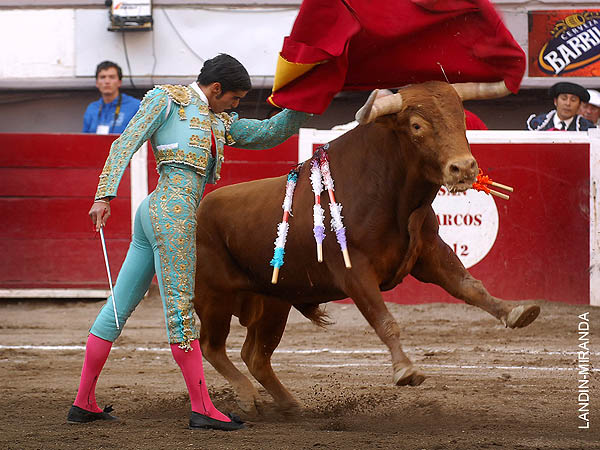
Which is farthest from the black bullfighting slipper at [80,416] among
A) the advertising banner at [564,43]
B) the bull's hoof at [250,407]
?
the advertising banner at [564,43]

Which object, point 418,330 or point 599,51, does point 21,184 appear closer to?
point 418,330

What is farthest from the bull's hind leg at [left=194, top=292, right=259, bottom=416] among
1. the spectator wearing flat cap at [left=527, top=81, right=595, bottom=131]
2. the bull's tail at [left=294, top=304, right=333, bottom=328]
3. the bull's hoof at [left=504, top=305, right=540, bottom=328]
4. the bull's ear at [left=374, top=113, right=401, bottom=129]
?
the spectator wearing flat cap at [left=527, top=81, right=595, bottom=131]

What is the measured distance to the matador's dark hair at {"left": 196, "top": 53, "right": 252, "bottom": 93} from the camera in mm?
3826

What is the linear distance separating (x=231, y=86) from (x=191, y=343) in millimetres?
979

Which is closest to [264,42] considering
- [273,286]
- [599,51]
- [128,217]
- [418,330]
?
[128,217]

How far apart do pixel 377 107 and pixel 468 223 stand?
12.6 feet

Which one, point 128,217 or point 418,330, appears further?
point 128,217

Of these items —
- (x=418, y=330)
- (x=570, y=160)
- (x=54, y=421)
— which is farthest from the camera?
(x=570, y=160)

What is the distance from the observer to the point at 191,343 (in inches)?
148

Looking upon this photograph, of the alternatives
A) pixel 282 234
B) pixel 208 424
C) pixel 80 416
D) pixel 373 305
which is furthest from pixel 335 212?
pixel 80 416

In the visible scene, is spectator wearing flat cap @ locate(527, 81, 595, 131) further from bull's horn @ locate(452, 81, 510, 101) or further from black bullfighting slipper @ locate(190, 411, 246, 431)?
black bullfighting slipper @ locate(190, 411, 246, 431)

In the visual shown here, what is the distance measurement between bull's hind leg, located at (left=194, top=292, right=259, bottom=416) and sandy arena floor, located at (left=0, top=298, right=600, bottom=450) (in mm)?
97

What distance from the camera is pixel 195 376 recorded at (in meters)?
3.79

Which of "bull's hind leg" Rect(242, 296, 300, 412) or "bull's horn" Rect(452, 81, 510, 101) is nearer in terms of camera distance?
"bull's horn" Rect(452, 81, 510, 101)
